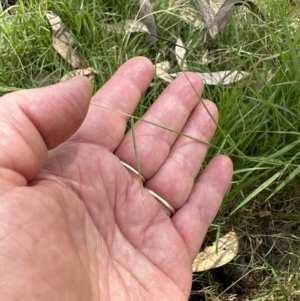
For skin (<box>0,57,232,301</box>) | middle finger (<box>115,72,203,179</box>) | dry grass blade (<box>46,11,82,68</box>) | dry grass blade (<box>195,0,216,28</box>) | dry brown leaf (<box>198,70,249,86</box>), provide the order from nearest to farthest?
skin (<box>0,57,232,301</box>) < middle finger (<box>115,72,203,179</box>) < dry brown leaf (<box>198,70,249,86</box>) < dry grass blade (<box>46,11,82,68</box>) < dry grass blade (<box>195,0,216,28</box>)

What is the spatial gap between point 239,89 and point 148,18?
0.42 m

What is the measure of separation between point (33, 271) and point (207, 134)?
0.66 m

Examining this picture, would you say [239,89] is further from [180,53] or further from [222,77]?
[180,53]

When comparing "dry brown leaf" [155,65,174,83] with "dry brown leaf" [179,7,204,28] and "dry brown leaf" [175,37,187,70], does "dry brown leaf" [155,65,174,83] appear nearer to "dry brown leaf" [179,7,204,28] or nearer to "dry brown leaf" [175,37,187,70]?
"dry brown leaf" [175,37,187,70]

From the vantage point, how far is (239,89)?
1534mm

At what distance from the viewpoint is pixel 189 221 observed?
4.59 feet

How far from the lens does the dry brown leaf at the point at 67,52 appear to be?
66.4 inches

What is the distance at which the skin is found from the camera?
3.38ft

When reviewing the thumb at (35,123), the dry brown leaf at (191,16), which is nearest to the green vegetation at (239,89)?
the dry brown leaf at (191,16)

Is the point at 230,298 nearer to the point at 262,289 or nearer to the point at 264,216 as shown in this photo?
the point at 262,289

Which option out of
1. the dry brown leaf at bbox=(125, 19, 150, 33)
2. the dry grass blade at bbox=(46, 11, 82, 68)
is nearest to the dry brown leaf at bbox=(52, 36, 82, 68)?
the dry grass blade at bbox=(46, 11, 82, 68)

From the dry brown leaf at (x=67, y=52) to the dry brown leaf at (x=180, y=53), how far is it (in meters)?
0.31

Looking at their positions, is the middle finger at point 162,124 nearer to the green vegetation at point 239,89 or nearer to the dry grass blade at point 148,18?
the green vegetation at point 239,89

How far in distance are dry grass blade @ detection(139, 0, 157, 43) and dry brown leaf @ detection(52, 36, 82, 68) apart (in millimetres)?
244
